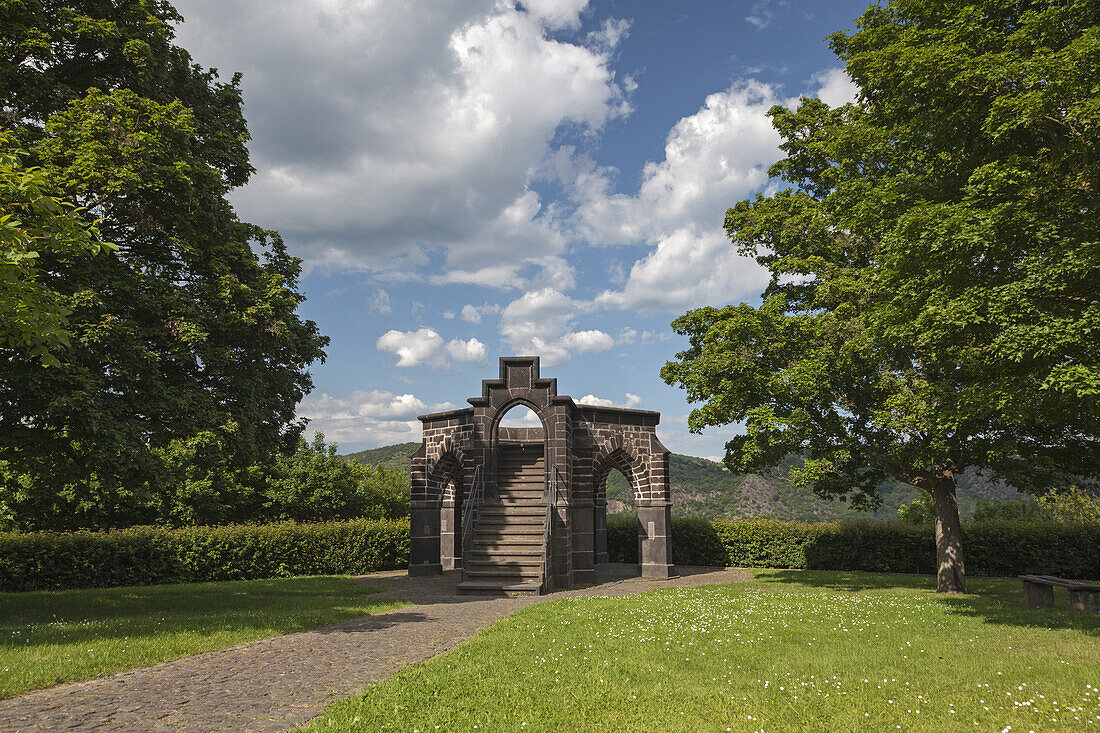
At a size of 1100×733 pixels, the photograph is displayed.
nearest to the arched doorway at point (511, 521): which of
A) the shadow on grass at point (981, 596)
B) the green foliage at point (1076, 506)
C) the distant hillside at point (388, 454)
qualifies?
the shadow on grass at point (981, 596)

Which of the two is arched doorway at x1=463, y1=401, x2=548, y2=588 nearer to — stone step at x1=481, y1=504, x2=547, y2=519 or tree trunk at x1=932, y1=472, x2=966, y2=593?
stone step at x1=481, y1=504, x2=547, y2=519

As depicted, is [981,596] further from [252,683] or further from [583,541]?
[252,683]

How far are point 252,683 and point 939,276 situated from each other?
11805 mm

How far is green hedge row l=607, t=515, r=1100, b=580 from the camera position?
19.9 meters

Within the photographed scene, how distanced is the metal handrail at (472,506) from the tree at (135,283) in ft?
18.3

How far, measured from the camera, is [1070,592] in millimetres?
12297

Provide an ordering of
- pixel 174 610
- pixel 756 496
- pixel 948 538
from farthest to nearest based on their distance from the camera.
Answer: pixel 756 496 < pixel 948 538 < pixel 174 610

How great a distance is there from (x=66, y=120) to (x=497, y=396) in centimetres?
1241

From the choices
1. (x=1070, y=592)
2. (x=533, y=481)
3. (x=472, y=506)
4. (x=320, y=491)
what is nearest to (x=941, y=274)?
(x=1070, y=592)

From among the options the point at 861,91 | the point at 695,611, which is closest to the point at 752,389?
the point at 695,611

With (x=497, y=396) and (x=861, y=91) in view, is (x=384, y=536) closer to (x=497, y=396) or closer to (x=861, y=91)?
(x=497, y=396)

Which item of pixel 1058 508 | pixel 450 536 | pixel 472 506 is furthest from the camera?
pixel 1058 508

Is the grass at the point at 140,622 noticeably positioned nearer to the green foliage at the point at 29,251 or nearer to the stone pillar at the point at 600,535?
the green foliage at the point at 29,251

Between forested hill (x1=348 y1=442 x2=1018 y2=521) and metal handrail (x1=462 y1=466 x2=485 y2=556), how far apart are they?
60120 mm
